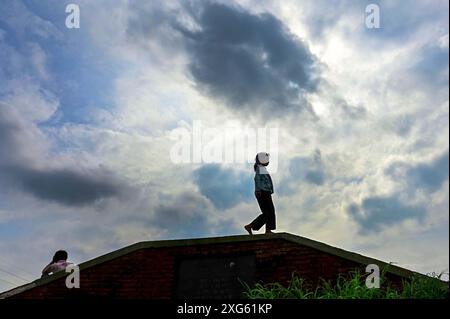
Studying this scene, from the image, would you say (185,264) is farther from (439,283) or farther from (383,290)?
(439,283)

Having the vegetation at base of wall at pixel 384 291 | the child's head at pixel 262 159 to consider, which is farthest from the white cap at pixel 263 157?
the vegetation at base of wall at pixel 384 291

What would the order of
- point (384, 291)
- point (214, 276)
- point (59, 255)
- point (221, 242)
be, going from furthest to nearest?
point (59, 255), point (221, 242), point (214, 276), point (384, 291)

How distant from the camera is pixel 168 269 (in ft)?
33.8

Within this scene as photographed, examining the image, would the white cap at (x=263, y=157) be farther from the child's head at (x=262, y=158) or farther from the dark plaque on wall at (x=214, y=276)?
the dark plaque on wall at (x=214, y=276)

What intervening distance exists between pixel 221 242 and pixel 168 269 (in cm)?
122

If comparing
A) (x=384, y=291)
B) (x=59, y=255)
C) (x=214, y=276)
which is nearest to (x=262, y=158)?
(x=214, y=276)

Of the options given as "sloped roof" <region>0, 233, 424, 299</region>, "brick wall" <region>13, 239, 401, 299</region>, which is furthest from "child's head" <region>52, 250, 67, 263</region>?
"brick wall" <region>13, 239, 401, 299</region>

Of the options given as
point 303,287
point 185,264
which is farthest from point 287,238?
point 185,264

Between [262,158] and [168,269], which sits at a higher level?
[262,158]

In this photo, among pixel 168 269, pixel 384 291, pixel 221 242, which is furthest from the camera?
pixel 168 269

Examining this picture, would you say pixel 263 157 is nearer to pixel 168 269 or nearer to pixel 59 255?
pixel 168 269

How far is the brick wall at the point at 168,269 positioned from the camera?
30.6ft
